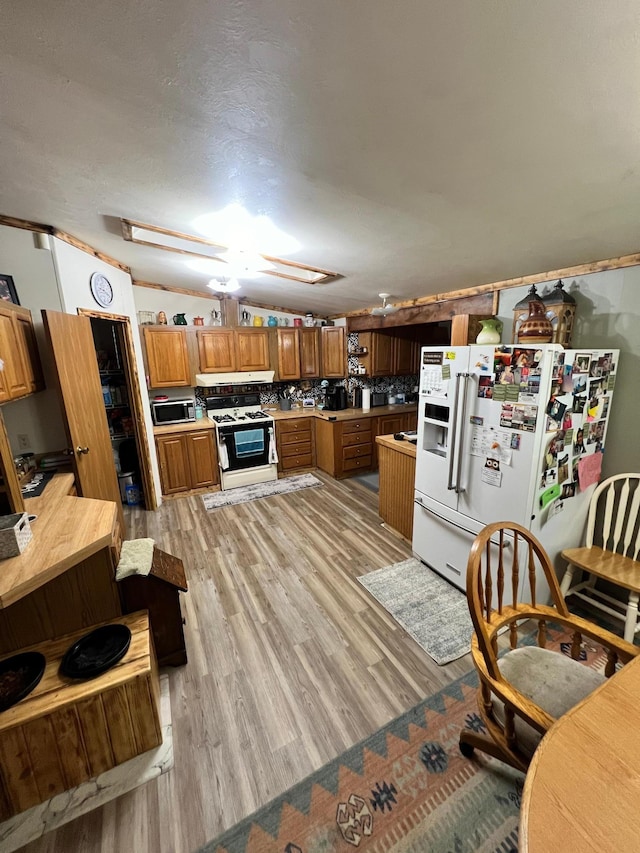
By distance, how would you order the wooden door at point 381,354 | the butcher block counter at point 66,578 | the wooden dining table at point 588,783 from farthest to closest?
the wooden door at point 381,354 < the butcher block counter at point 66,578 < the wooden dining table at point 588,783

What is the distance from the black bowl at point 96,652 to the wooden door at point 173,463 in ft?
8.37

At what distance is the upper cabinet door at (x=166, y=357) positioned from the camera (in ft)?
12.9

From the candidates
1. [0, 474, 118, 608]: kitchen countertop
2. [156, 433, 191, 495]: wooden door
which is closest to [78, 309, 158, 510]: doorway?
[156, 433, 191, 495]: wooden door

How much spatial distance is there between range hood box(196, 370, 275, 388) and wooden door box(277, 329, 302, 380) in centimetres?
18

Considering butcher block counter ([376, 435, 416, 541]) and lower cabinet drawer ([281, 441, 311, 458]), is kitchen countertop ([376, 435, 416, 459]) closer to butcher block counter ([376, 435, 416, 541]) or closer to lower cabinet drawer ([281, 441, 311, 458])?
butcher block counter ([376, 435, 416, 541])

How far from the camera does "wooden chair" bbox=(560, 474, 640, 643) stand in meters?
1.91

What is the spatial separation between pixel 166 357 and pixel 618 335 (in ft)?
14.2

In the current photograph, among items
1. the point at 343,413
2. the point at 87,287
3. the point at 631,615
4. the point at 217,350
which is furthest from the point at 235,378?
the point at 631,615

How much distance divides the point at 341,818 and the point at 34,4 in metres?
2.68

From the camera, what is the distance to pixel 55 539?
4.95 feet

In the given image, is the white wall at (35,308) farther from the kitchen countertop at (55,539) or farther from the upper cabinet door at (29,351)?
the kitchen countertop at (55,539)

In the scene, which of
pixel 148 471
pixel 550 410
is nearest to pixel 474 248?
pixel 550 410

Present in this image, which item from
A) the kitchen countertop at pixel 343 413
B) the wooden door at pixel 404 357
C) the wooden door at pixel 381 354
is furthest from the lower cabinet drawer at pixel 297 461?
the wooden door at pixel 404 357

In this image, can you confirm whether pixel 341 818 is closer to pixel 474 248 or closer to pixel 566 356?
pixel 566 356
